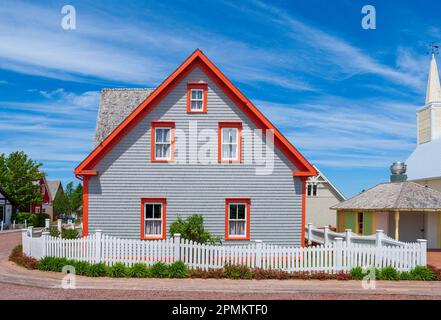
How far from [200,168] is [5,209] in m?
43.7

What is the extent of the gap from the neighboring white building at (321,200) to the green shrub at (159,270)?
102 ft

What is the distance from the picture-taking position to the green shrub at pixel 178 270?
17.2 metres

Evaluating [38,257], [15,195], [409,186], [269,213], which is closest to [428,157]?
[409,186]

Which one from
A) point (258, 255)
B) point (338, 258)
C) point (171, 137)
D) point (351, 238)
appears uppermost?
point (171, 137)

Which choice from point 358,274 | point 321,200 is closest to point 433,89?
point 321,200

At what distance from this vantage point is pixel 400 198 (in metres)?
28.0

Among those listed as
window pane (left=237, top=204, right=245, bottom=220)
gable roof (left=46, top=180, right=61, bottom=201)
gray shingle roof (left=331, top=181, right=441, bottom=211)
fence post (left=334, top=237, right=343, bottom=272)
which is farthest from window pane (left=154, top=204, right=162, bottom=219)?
gable roof (left=46, top=180, right=61, bottom=201)

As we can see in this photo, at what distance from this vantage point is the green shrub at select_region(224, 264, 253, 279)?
17281 mm

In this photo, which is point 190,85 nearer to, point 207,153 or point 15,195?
point 207,153

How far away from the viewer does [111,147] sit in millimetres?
21922

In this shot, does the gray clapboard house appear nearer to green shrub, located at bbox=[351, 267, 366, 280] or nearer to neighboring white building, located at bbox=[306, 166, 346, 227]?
green shrub, located at bbox=[351, 267, 366, 280]

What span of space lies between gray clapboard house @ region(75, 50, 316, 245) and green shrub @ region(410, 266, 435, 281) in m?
5.65

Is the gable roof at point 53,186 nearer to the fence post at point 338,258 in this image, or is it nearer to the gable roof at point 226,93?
the gable roof at point 226,93

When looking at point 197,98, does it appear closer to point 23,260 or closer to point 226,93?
point 226,93
